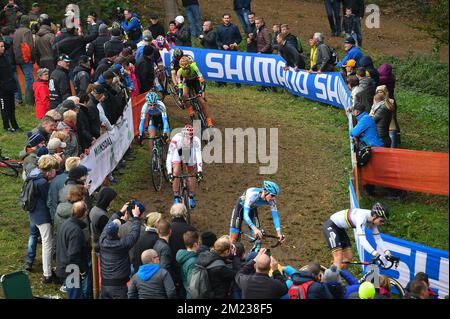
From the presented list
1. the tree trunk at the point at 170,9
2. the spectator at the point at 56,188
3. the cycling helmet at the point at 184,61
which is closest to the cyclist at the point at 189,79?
the cycling helmet at the point at 184,61

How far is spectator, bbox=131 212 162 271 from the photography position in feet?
39.2

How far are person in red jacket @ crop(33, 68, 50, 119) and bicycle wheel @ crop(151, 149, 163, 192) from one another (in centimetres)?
321

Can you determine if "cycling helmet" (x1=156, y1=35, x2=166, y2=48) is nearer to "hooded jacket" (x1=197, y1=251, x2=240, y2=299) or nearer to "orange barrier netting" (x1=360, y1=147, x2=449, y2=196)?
"orange barrier netting" (x1=360, y1=147, x2=449, y2=196)

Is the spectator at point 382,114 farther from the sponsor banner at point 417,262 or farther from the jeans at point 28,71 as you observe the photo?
the jeans at point 28,71

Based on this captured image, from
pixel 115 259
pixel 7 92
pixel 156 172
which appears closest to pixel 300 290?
pixel 115 259

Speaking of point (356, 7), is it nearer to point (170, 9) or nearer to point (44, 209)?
point (170, 9)

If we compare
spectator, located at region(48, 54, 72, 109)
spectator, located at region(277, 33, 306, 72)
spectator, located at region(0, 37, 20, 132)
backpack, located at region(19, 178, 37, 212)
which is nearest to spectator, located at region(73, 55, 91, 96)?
spectator, located at region(48, 54, 72, 109)

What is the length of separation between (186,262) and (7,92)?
1004 centimetres

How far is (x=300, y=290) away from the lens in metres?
10.6

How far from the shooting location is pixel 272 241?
1620 cm

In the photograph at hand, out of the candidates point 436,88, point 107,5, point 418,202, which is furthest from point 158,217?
point 107,5

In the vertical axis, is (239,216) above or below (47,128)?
below

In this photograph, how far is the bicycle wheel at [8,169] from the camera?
718 inches
